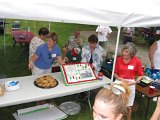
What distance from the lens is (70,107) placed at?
14.5ft

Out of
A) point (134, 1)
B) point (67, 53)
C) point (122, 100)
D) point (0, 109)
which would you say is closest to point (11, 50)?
point (67, 53)

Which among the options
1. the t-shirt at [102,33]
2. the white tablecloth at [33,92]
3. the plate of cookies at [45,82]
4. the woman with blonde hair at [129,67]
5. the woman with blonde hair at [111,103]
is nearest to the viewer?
the woman with blonde hair at [111,103]

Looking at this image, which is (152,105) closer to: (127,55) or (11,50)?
(127,55)

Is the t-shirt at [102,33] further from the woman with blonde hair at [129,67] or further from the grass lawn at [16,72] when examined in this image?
the woman with blonde hair at [129,67]

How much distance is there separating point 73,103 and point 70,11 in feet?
7.07

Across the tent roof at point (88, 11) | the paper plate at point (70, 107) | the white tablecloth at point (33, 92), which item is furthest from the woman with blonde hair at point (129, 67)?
the paper plate at point (70, 107)

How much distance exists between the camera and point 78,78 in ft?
12.1

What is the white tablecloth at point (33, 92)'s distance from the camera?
2999 mm

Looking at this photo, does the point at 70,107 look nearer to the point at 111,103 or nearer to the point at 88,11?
the point at 88,11

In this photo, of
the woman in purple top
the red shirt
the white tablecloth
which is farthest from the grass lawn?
the red shirt

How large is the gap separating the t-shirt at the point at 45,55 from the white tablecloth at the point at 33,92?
43 centimetres

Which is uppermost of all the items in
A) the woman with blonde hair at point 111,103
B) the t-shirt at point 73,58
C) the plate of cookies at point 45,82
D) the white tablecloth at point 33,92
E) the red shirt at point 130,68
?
the woman with blonde hair at point 111,103

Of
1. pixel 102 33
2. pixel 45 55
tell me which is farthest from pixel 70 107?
pixel 102 33

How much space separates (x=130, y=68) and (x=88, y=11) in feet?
4.09
